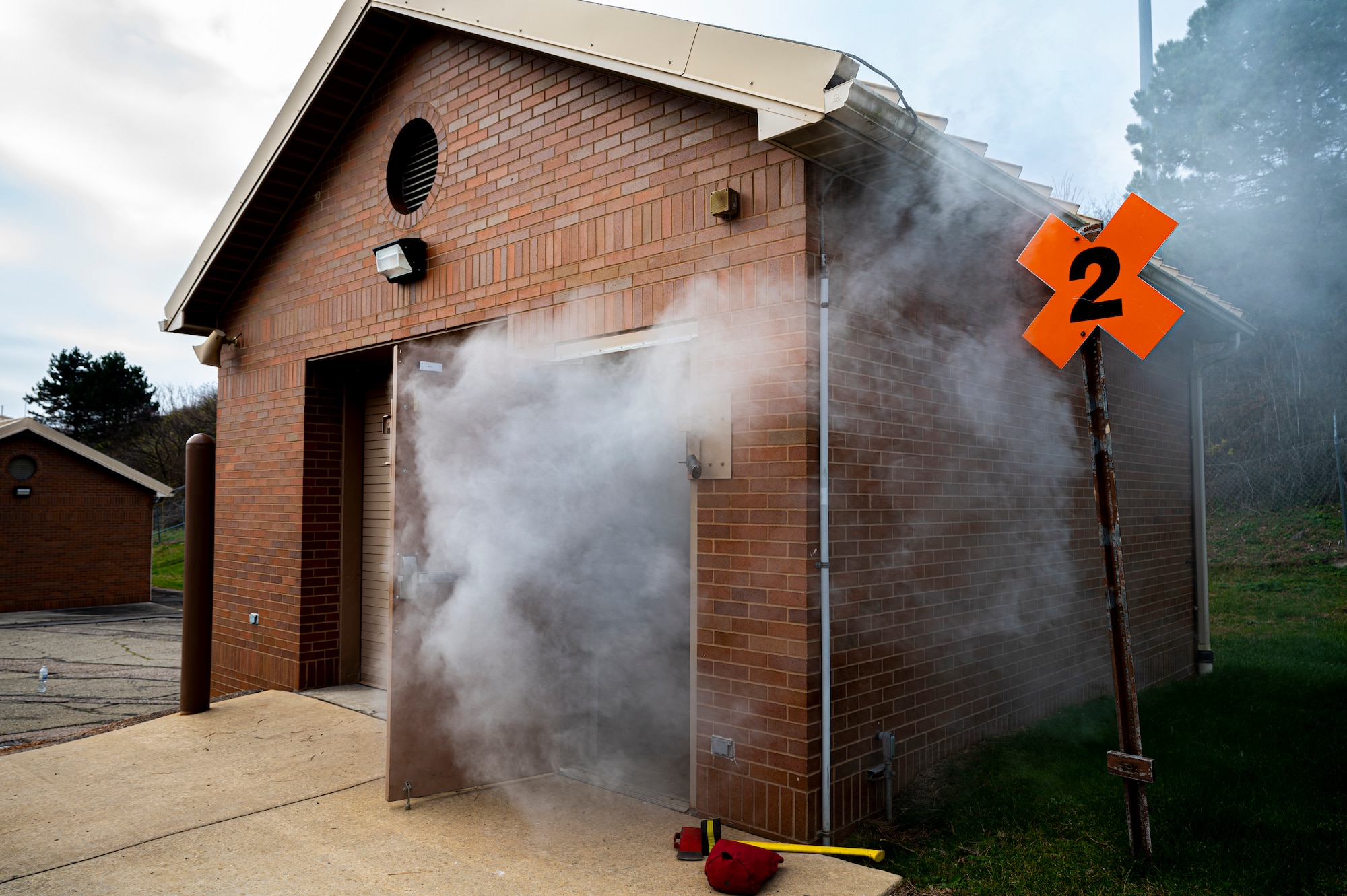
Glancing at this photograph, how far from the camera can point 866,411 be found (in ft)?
13.3

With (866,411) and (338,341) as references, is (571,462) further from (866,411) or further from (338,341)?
(338,341)

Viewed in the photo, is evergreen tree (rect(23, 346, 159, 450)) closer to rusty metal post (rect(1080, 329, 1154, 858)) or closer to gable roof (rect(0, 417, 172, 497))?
gable roof (rect(0, 417, 172, 497))

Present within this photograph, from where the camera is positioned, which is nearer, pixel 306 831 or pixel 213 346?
pixel 306 831

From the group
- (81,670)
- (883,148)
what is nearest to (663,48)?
(883,148)

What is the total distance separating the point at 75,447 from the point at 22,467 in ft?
3.42

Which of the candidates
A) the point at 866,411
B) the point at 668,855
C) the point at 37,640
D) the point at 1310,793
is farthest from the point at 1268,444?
the point at 37,640

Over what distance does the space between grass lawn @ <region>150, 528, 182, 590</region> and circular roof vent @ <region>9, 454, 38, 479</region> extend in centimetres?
431

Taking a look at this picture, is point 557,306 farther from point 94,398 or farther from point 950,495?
point 94,398

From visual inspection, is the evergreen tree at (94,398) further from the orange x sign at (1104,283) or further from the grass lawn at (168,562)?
the orange x sign at (1104,283)

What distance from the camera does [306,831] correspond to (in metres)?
3.87

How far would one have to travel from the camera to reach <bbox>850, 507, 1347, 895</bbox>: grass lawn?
3.26m

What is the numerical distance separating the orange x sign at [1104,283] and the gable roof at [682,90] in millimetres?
777

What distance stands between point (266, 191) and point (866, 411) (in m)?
5.31

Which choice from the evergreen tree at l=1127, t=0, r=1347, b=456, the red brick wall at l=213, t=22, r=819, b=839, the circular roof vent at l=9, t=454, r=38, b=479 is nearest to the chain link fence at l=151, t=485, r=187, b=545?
the circular roof vent at l=9, t=454, r=38, b=479
